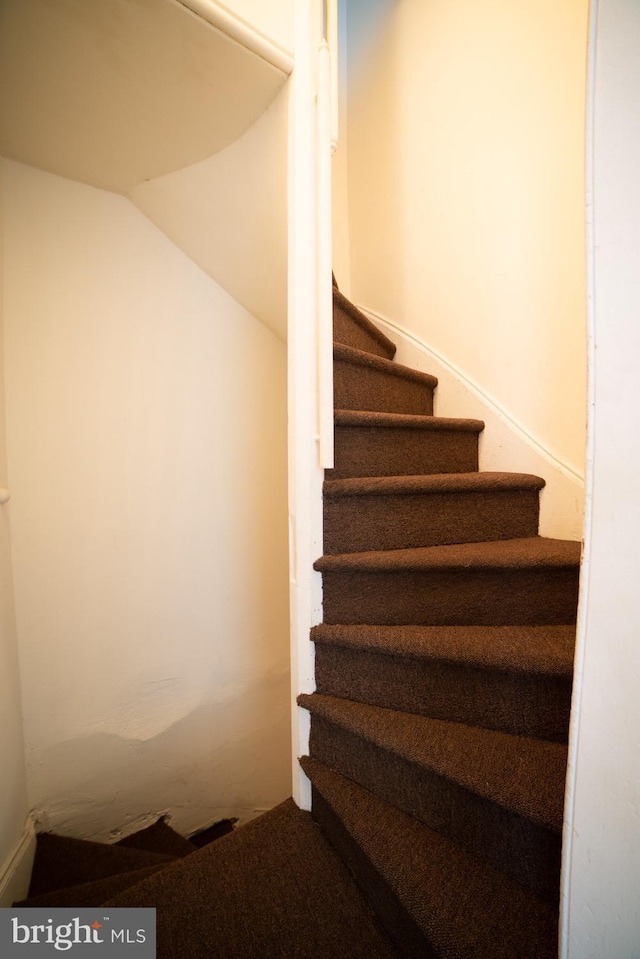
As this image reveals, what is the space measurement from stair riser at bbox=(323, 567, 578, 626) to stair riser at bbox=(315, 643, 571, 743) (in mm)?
148

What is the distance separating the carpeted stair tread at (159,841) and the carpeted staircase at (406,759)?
30 centimetres

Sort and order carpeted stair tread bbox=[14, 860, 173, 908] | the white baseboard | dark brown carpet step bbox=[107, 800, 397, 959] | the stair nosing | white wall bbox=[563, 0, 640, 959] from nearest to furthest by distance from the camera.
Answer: white wall bbox=[563, 0, 640, 959], dark brown carpet step bbox=[107, 800, 397, 959], carpeted stair tread bbox=[14, 860, 173, 908], the white baseboard, the stair nosing

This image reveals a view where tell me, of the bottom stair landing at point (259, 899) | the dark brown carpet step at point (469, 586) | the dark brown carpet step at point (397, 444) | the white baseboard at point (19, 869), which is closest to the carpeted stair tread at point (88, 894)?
the bottom stair landing at point (259, 899)

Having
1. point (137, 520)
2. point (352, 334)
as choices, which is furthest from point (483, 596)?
point (137, 520)

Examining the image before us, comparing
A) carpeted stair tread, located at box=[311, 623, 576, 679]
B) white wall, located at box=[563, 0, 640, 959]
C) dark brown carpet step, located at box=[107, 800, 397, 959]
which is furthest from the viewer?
carpeted stair tread, located at box=[311, 623, 576, 679]

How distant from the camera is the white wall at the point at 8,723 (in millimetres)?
1389

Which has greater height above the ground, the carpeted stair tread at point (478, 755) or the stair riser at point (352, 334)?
the stair riser at point (352, 334)

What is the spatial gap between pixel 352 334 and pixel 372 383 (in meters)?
0.28

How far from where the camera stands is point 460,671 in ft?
3.66

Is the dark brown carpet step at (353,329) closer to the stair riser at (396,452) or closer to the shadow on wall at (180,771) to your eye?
the stair riser at (396,452)

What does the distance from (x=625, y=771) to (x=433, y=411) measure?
163cm

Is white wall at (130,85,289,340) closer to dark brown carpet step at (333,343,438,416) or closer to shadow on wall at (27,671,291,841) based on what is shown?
dark brown carpet step at (333,343,438,416)

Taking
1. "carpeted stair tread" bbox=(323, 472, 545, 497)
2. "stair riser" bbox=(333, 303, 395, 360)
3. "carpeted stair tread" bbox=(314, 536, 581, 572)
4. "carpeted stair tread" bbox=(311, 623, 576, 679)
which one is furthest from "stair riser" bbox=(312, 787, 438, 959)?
"stair riser" bbox=(333, 303, 395, 360)

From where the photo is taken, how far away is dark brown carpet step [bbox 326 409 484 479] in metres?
1.46
